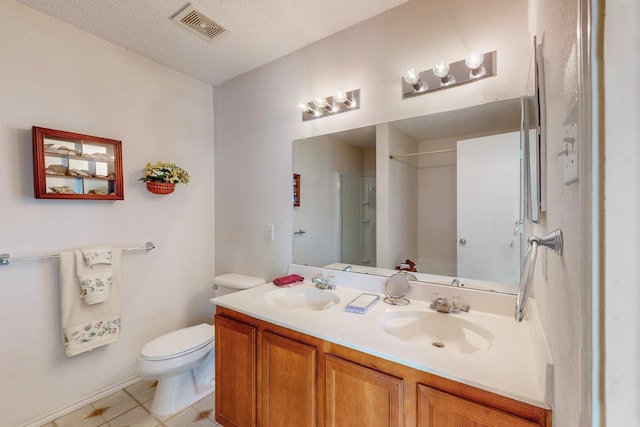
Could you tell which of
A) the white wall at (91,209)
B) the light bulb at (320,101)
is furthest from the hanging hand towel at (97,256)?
the light bulb at (320,101)

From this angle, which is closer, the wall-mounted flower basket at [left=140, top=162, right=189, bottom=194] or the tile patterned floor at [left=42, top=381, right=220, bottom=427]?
the tile patterned floor at [left=42, top=381, right=220, bottom=427]

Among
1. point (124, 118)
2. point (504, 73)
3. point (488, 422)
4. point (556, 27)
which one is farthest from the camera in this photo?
point (124, 118)

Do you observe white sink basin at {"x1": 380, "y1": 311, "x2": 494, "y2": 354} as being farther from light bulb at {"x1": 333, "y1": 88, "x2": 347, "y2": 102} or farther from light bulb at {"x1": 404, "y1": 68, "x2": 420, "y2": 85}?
light bulb at {"x1": 333, "y1": 88, "x2": 347, "y2": 102}

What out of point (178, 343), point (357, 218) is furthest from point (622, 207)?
point (178, 343)

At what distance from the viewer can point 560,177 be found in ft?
1.90

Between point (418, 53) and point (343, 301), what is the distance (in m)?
1.42

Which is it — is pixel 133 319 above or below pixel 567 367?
below

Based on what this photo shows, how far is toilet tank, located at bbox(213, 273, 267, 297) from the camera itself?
6.77ft

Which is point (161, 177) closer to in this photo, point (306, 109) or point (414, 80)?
point (306, 109)

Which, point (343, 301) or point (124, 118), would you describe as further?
point (124, 118)

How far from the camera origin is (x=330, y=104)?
1.81 meters

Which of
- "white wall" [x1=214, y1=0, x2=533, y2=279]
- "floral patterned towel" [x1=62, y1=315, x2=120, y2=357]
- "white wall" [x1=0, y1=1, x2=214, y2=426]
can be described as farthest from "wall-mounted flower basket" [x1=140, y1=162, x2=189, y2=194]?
"floral patterned towel" [x1=62, y1=315, x2=120, y2=357]

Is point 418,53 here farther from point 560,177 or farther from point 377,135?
point 560,177

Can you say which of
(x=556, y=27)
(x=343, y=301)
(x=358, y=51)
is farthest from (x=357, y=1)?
(x=343, y=301)
